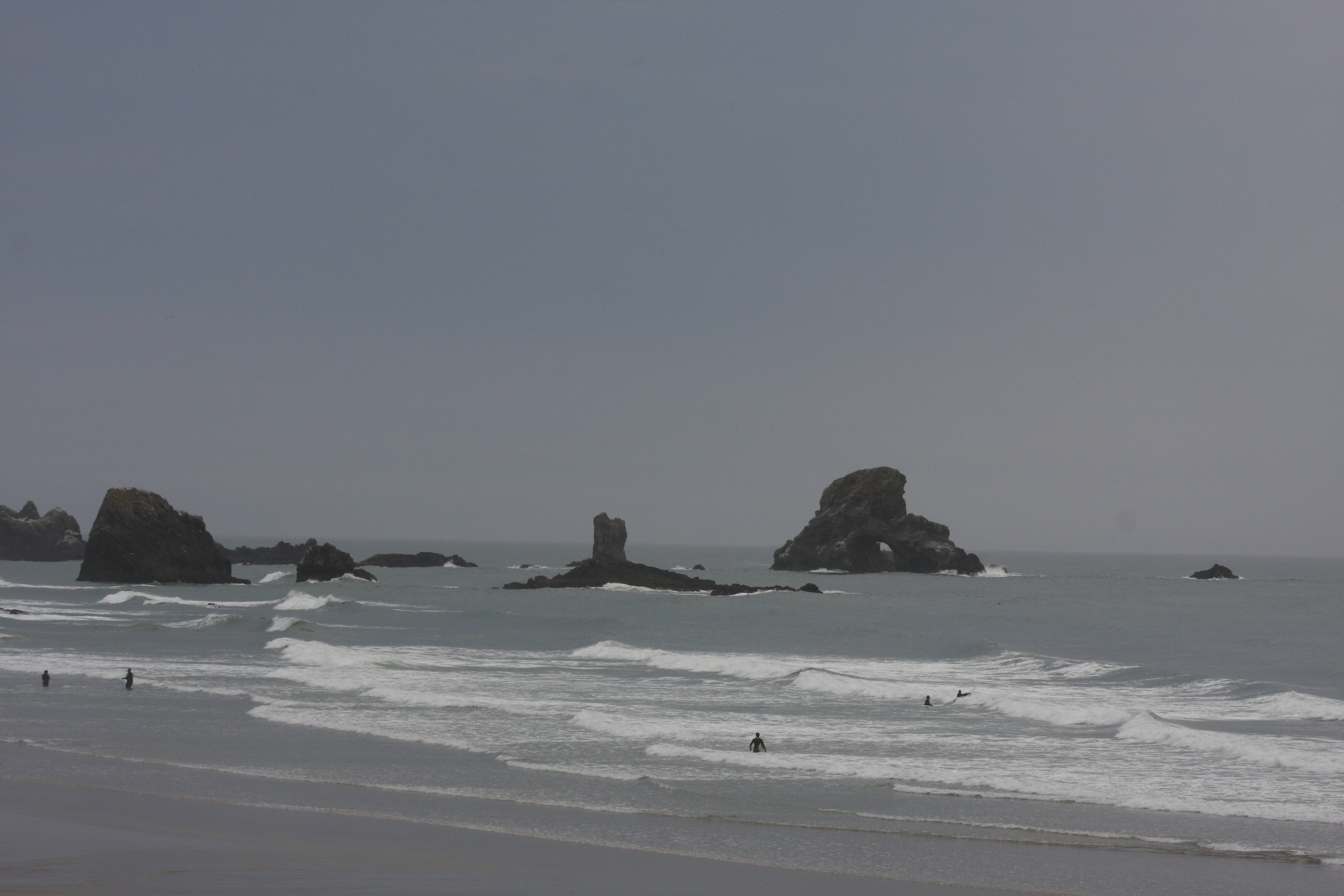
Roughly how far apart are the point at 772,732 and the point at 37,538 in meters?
124

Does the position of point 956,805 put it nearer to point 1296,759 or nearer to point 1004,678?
point 1296,759

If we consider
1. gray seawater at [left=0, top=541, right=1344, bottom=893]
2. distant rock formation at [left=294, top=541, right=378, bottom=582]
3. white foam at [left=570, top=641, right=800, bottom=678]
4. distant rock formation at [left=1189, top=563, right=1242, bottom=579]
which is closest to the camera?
gray seawater at [left=0, top=541, right=1344, bottom=893]

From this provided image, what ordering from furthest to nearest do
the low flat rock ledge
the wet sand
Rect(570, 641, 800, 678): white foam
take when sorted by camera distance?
the low flat rock ledge → Rect(570, 641, 800, 678): white foam → the wet sand

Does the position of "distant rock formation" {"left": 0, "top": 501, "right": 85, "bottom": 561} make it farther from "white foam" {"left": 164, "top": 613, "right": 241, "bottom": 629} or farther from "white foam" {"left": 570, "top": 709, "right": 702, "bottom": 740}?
"white foam" {"left": 570, "top": 709, "right": 702, "bottom": 740}

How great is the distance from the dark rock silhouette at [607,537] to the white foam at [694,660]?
162ft

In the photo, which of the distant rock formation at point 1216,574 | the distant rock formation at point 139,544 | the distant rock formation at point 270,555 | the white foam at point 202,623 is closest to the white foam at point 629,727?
the white foam at point 202,623

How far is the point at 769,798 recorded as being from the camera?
50.5 ft

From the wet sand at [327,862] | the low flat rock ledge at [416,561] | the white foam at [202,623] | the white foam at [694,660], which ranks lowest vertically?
the white foam at [694,660]

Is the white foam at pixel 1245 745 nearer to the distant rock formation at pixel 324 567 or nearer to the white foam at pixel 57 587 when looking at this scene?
the white foam at pixel 57 587

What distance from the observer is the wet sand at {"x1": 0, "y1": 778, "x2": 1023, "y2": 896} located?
10453mm

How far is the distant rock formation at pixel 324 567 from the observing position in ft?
267

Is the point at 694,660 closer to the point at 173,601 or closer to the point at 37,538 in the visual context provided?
the point at 173,601

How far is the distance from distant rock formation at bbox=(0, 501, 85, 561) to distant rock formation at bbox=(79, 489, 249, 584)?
5152 cm

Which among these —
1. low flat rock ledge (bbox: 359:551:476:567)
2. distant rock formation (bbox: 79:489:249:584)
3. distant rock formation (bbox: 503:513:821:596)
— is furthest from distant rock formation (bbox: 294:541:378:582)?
low flat rock ledge (bbox: 359:551:476:567)
